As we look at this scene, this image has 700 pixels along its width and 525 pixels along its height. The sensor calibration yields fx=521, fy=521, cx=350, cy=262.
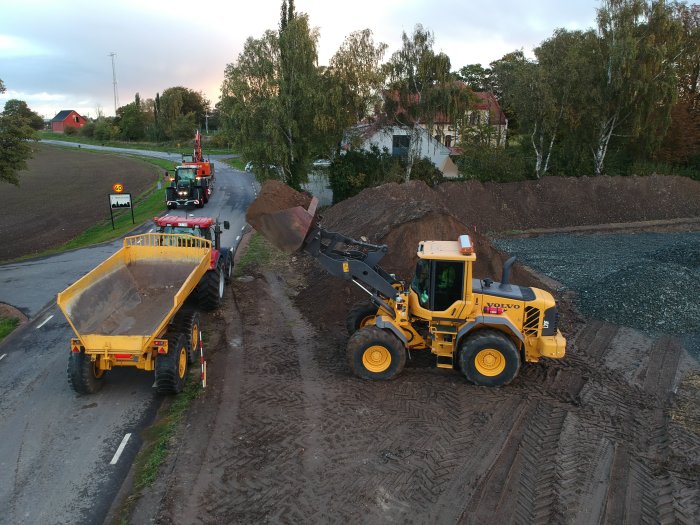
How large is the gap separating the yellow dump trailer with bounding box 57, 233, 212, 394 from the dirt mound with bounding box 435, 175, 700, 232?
650 inches

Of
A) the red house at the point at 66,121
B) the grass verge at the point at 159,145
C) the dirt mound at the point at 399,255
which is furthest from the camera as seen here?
the red house at the point at 66,121

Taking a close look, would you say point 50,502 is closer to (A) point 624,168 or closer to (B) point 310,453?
(B) point 310,453

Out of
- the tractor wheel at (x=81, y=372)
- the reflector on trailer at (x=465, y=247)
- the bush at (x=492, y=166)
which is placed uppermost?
the bush at (x=492, y=166)

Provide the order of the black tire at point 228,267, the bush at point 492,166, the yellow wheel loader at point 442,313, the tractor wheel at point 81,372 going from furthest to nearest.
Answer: the bush at point 492,166
the black tire at point 228,267
the yellow wheel loader at point 442,313
the tractor wheel at point 81,372

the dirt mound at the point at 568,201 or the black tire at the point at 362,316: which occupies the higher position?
the dirt mound at the point at 568,201

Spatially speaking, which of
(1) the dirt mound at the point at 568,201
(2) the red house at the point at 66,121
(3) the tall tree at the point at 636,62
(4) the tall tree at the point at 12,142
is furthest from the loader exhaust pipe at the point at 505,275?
(2) the red house at the point at 66,121

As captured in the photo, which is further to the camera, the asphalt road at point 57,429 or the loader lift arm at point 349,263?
the loader lift arm at point 349,263

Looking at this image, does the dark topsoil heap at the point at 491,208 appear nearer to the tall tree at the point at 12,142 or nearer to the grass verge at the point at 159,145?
the tall tree at the point at 12,142

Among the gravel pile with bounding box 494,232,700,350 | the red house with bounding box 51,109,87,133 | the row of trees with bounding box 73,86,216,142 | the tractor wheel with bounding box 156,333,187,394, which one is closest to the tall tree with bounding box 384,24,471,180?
the gravel pile with bounding box 494,232,700,350

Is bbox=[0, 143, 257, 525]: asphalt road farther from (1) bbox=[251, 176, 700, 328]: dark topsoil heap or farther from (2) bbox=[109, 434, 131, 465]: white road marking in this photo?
(1) bbox=[251, 176, 700, 328]: dark topsoil heap

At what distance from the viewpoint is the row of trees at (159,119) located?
78.1m

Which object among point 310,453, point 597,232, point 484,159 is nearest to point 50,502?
point 310,453

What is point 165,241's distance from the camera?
43.0ft

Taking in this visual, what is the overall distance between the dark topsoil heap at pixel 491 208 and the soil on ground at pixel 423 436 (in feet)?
9.37
